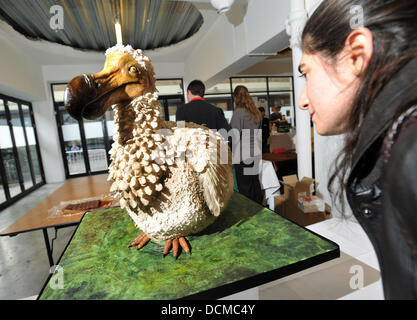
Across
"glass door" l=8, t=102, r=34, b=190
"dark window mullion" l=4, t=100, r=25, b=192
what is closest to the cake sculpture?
"dark window mullion" l=4, t=100, r=25, b=192

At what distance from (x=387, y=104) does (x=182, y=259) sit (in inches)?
27.9

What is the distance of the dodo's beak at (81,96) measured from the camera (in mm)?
632

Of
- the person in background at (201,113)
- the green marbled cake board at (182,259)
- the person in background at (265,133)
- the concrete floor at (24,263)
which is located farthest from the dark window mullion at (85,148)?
the green marbled cake board at (182,259)

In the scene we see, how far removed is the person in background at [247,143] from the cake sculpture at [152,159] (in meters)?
1.58

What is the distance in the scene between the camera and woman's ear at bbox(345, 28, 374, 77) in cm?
38

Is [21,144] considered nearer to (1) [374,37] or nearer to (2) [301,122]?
(2) [301,122]

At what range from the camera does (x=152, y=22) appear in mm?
3727

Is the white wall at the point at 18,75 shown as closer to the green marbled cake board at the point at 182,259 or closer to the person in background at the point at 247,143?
the person in background at the point at 247,143

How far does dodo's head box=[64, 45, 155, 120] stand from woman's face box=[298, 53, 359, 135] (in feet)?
1.63

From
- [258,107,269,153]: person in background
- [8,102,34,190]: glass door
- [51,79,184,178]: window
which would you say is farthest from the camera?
[51,79,184,178]: window

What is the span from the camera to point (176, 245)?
0.85 metres

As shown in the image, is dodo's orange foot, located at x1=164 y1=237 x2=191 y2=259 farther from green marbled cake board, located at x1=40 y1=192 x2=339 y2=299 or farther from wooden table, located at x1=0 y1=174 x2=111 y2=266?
wooden table, located at x1=0 y1=174 x2=111 y2=266

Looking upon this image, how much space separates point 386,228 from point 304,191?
164 centimetres
